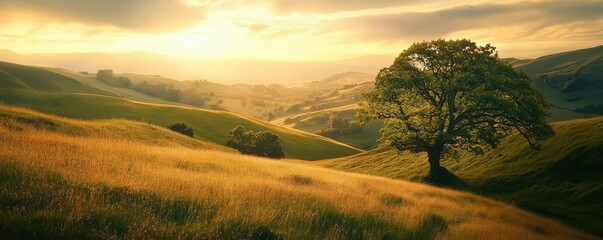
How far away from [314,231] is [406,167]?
4737cm

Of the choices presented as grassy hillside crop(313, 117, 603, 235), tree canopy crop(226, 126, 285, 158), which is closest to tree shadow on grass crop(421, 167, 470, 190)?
grassy hillside crop(313, 117, 603, 235)

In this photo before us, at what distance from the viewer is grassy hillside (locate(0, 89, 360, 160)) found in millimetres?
76438

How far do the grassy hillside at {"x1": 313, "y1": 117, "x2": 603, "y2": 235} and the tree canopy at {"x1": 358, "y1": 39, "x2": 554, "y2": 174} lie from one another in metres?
4.49

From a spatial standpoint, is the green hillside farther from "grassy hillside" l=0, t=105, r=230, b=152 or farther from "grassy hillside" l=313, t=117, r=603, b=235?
"grassy hillside" l=313, t=117, r=603, b=235

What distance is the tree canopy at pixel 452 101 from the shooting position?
113ft

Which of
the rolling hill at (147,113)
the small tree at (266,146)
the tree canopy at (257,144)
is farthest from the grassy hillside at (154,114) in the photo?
the small tree at (266,146)

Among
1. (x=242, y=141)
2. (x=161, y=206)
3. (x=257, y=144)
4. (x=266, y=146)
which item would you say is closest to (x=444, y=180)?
(x=266, y=146)

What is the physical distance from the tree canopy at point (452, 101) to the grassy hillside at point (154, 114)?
144ft

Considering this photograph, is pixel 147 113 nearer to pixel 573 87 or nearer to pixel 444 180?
pixel 444 180

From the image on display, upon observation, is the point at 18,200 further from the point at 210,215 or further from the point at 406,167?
the point at 406,167

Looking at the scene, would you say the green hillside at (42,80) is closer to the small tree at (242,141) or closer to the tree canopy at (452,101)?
the small tree at (242,141)

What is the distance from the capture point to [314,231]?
996cm

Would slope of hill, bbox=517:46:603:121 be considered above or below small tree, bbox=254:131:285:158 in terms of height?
above

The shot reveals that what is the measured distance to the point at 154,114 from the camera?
87625 mm
